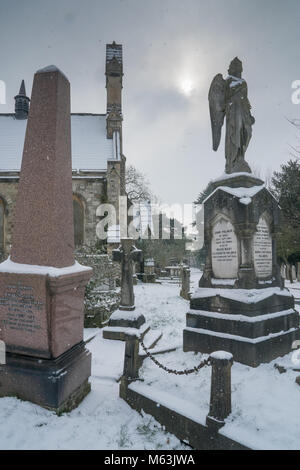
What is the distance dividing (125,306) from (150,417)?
3853 mm

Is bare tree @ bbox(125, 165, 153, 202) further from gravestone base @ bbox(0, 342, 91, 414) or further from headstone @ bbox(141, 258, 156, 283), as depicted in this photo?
gravestone base @ bbox(0, 342, 91, 414)

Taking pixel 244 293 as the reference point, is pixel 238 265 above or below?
above

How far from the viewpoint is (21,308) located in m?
3.30

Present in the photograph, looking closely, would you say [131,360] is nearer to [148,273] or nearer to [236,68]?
[236,68]

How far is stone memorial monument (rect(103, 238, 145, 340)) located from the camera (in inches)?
259

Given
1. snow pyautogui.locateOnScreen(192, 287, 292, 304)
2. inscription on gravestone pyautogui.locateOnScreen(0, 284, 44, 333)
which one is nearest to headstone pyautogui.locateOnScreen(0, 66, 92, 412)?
inscription on gravestone pyautogui.locateOnScreen(0, 284, 44, 333)

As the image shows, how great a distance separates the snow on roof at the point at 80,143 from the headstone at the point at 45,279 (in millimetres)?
14836

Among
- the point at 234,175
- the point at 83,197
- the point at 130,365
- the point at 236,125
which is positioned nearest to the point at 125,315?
the point at 130,365

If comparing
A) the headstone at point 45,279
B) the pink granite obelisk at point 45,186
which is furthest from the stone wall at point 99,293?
the pink granite obelisk at point 45,186

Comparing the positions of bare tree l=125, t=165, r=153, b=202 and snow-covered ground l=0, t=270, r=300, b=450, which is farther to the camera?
bare tree l=125, t=165, r=153, b=202

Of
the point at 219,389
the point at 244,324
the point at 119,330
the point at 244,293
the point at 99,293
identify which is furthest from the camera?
the point at 99,293

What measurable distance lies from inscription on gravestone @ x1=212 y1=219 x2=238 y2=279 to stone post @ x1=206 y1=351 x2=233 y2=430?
263 centimetres

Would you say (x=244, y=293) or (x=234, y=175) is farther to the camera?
(x=234, y=175)

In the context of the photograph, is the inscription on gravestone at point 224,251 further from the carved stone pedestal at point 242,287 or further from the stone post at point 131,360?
the stone post at point 131,360
